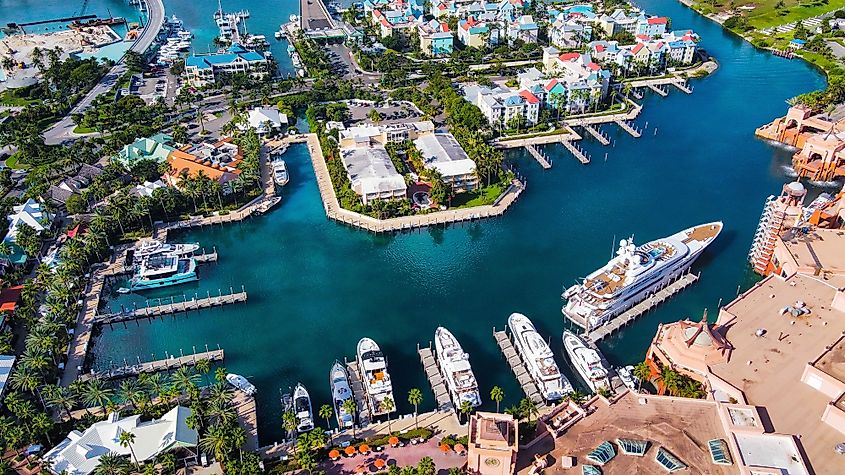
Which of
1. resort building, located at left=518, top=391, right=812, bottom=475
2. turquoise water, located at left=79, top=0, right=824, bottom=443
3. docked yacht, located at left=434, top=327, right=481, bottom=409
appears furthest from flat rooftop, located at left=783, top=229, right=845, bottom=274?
docked yacht, located at left=434, top=327, right=481, bottom=409

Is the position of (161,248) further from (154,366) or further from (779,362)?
(779,362)

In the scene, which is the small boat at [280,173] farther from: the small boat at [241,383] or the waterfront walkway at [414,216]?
the small boat at [241,383]

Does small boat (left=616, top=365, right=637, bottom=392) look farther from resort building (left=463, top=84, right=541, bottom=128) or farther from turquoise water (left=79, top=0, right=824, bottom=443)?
resort building (left=463, top=84, right=541, bottom=128)

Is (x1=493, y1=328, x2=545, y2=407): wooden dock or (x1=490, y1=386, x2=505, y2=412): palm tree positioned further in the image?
(x1=493, y1=328, x2=545, y2=407): wooden dock

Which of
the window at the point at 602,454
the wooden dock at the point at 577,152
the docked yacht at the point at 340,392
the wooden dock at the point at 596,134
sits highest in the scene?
the window at the point at 602,454

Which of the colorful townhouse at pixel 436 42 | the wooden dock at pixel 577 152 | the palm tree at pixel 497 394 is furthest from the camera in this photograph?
the colorful townhouse at pixel 436 42

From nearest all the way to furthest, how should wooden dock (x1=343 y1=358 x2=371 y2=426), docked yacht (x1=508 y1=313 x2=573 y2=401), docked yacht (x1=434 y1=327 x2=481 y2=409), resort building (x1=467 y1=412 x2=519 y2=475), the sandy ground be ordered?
resort building (x1=467 y1=412 x2=519 y2=475) → wooden dock (x1=343 y1=358 x2=371 y2=426) → docked yacht (x1=434 y1=327 x2=481 y2=409) → docked yacht (x1=508 y1=313 x2=573 y2=401) → the sandy ground

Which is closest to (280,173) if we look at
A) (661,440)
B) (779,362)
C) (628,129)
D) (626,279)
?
(626,279)

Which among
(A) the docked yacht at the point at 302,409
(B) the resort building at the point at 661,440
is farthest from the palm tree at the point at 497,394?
(A) the docked yacht at the point at 302,409
